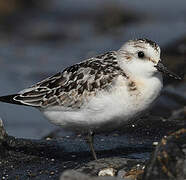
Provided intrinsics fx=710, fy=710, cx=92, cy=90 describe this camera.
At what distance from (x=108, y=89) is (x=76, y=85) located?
0.48m

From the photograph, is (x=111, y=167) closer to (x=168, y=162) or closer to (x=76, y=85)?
(x=76, y=85)

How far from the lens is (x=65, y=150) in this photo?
828 cm

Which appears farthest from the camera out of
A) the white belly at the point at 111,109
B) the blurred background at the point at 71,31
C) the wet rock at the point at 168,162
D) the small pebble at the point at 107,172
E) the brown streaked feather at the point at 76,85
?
the blurred background at the point at 71,31

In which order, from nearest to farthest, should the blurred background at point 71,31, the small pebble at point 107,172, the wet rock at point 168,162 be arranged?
the wet rock at point 168,162
the small pebble at point 107,172
the blurred background at point 71,31

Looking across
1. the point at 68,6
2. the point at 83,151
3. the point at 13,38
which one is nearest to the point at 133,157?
the point at 83,151

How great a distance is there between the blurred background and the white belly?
5.81 meters

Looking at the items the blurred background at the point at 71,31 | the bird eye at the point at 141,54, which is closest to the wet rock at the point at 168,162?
the bird eye at the point at 141,54

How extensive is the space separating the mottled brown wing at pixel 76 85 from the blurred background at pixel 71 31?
5302 mm

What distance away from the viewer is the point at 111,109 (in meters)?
7.15

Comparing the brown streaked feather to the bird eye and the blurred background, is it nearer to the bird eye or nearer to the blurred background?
the bird eye

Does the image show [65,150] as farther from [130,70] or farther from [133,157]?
[130,70]

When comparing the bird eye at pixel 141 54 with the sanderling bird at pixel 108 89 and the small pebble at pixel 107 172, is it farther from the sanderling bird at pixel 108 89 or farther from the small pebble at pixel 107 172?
the small pebble at pixel 107 172

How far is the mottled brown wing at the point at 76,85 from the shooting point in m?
7.35

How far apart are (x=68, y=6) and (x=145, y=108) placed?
12292 mm
